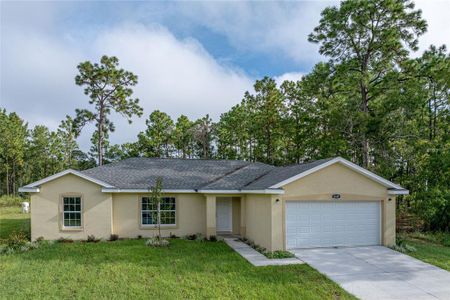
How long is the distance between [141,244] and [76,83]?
20.1m

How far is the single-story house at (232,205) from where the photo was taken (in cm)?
1359

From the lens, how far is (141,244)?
47.8ft

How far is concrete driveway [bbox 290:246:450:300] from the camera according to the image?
8.77 m

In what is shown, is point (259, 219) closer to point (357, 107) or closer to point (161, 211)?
point (161, 211)

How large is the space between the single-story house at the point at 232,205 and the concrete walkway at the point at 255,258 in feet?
2.06

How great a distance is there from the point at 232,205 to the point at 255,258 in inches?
226

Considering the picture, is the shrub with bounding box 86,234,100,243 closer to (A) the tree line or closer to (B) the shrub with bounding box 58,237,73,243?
(B) the shrub with bounding box 58,237,73,243

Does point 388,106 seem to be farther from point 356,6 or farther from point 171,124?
point 171,124

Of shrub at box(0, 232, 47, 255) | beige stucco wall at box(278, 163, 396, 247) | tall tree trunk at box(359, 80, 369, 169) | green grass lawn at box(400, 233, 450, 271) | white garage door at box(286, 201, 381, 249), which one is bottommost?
green grass lawn at box(400, 233, 450, 271)

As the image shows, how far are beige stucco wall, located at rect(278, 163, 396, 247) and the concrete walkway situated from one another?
1874mm

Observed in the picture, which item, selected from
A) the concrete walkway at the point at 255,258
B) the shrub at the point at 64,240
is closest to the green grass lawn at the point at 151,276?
the concrete walkway at the point at 255,258

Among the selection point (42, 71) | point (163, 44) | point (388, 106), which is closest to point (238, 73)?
point (163, 44)

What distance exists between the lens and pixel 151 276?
9.90 meters

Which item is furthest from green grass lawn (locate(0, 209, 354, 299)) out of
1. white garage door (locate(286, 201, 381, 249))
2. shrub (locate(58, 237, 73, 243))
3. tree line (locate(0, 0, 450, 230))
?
tree line (locate(0, 0, 450, 230))
